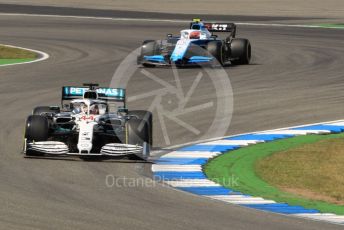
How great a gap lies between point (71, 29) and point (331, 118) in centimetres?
2488

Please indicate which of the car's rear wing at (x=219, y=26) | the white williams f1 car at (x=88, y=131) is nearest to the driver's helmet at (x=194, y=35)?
the car's rear wing at (x=219, y=26)

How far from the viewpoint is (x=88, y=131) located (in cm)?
1694

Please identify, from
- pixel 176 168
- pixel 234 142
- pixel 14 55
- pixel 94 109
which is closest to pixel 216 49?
pixel 14 55

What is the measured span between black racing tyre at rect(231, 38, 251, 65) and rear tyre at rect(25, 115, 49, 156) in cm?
1705

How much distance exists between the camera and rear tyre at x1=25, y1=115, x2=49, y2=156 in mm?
17047

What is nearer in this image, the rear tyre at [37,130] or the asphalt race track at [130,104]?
the asphalt race track at [130,104]

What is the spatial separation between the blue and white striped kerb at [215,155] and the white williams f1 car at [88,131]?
0.59 m

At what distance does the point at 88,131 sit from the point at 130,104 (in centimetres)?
765

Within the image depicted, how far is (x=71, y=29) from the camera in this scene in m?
46.1

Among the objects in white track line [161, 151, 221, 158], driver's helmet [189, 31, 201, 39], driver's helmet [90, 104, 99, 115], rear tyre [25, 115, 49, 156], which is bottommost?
white track line [161, 151, 221, 158]

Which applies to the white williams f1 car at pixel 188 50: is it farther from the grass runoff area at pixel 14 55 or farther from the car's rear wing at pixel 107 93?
the car's rear wing at pixel 107 93

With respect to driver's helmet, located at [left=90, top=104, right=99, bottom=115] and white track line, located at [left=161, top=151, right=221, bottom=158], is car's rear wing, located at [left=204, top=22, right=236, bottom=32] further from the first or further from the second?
driver's helmet, located at [left=90, top=104, right=99, bottom=115]

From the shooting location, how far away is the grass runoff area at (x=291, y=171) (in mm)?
14531

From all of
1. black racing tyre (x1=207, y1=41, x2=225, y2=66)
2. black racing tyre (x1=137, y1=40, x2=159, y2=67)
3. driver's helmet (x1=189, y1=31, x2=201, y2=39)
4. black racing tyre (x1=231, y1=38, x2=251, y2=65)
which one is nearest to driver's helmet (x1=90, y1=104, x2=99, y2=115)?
black racing tyre (x1=137, y1=40, x2=159, y2=67)
